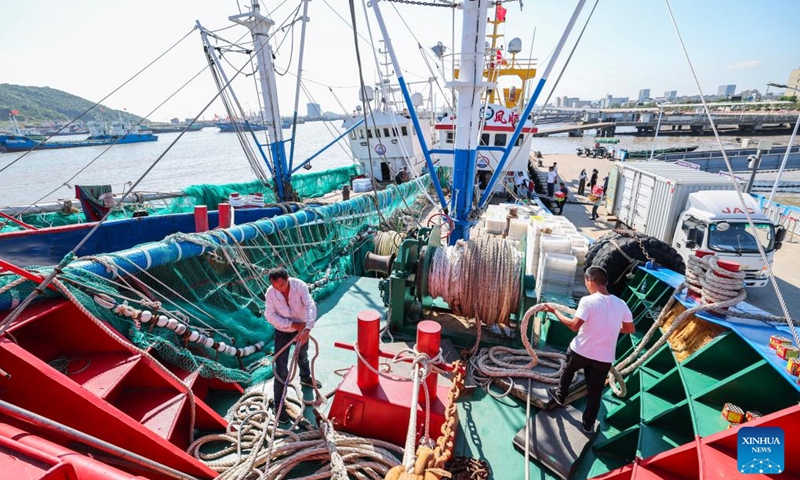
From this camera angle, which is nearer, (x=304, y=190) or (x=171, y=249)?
(x=171, y=249)

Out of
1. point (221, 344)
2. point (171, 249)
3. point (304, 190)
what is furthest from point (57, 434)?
point (304, 190)

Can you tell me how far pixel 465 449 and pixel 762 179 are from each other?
97.5 feet

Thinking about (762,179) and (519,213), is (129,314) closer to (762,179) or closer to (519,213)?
(519,213)

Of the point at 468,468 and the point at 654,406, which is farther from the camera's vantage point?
the point at 654,406

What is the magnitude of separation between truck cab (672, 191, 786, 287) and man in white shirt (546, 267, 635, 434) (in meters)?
6.41

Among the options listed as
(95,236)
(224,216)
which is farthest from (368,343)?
(95,236)

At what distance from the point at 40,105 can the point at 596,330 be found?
648ft

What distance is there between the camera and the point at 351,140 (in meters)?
22.1

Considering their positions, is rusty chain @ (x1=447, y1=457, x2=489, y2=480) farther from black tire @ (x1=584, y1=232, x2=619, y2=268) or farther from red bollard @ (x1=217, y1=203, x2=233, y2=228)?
red bollard @ (x1=217, y1=203, x2=233, y2=228)

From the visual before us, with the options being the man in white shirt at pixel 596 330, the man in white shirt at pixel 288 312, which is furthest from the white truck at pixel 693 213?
the man in white shirt at pixel 288 312

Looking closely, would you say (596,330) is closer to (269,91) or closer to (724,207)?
(724,207)

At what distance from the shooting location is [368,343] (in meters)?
3.12

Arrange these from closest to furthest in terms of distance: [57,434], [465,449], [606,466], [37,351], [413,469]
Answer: [413,469]
[57,434]
[37,351]
[606,466]
[465,449]

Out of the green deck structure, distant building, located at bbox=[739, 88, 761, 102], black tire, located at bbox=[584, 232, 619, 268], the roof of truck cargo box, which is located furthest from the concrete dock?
distant building, located at bbox=[739, 88, 761, 102]
